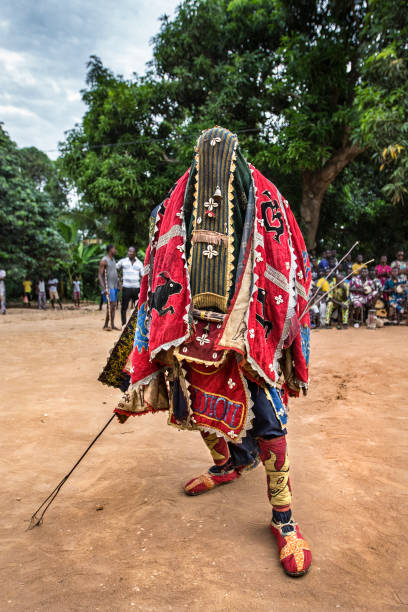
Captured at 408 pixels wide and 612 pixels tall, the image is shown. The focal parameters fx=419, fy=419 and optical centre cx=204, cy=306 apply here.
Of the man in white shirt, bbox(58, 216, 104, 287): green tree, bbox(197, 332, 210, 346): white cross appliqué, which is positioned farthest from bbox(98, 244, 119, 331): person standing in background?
bbox(58, 216, 104, 287): green tree

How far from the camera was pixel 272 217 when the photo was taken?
203 centimetres

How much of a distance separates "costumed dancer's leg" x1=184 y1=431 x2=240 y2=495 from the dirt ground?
62 mm

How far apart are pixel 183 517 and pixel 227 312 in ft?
3.84

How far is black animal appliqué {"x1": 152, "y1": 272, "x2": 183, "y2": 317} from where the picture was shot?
6.48 ft

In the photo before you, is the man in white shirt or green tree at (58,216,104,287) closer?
the man in white shirt

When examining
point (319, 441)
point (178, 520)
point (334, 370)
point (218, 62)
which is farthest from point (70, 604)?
point (218, 62)

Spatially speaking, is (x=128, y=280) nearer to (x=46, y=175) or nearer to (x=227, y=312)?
(x=227, y=312)

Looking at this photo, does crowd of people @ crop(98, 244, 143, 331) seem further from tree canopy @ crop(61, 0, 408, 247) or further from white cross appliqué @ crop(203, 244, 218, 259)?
white cross appliqué @ crop(203, 244, 218, 259)

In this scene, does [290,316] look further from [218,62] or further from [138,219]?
[218,62]

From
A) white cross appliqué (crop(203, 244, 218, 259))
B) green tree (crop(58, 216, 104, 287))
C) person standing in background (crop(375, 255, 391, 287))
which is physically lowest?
white cross appliqué (crop(203, 244, 218, 259))

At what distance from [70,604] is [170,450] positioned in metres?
1.56

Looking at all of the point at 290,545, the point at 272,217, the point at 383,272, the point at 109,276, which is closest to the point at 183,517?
the point at 290,545

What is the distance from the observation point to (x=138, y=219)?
14031mm

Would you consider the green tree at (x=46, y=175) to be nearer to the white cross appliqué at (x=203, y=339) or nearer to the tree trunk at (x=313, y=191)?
the tree trunk at (x=313, y=191)
